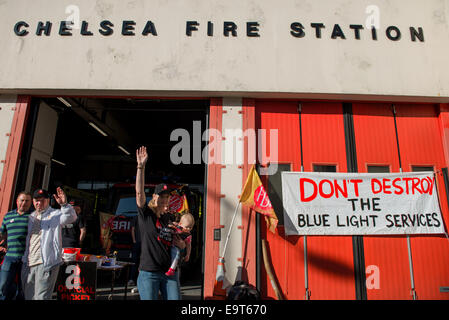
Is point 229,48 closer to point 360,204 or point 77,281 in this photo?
point 360,204

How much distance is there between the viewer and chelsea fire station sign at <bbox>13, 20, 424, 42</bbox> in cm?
712

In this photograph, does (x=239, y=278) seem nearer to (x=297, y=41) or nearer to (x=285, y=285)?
(x=285, y=285)

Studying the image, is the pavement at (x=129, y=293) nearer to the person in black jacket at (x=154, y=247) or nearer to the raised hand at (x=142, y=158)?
the person in black jacket at (x=154, y=247)

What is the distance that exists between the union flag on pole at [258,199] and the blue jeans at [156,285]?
94.8 inches

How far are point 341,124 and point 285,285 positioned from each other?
368 cm

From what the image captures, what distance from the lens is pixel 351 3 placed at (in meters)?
7.36

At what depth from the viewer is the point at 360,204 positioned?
6.38 m

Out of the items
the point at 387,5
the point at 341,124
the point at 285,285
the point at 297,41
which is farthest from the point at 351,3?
the point at 285,285

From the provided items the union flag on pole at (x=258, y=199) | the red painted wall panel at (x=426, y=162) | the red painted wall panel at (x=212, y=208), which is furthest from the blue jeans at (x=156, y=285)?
the red painted wall panel at (x=426, y=162)

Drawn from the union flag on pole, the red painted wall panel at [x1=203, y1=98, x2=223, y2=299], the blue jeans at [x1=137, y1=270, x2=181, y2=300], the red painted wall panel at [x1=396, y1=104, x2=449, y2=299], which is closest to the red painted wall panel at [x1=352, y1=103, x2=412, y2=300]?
the red painted wall panel at [x1=396, y1=104, x2=449, y2=299]

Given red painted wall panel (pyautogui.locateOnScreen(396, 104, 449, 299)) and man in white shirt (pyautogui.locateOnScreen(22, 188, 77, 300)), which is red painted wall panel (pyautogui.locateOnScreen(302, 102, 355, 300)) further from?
man in white shirt (pyautogui.locateOnScreen(22, 188, 77, 300))

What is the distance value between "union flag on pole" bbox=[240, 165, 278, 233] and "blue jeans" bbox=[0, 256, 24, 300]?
3.89 m

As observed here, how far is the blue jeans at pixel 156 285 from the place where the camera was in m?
3.83

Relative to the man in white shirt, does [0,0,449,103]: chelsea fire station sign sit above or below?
above
